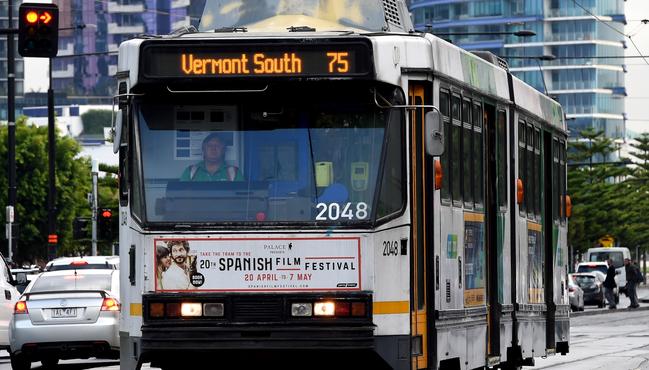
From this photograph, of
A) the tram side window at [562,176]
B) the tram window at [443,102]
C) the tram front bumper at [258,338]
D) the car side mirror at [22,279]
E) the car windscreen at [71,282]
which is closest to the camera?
the tram front bumper at [258,338]

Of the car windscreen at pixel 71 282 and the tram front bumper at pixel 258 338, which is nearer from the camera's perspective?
the tram front bumper at pixel 258 338

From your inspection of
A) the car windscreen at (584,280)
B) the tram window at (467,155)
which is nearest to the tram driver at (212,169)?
the tram window at (467,155)

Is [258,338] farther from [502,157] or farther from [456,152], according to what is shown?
[502,157]

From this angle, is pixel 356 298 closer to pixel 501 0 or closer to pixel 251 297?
pixel 251 297

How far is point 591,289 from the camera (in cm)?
6375

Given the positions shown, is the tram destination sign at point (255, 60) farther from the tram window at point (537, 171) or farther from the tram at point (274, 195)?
the tram window at point (537, 171)

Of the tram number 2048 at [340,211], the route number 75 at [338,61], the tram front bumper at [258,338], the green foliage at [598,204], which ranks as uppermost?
the green foliage at [598,204]

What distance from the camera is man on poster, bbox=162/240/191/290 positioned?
12883 millimetres

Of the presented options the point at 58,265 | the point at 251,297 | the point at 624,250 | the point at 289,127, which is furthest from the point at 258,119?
the point at 624,250

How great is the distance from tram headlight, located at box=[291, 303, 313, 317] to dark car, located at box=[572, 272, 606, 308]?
168 feet

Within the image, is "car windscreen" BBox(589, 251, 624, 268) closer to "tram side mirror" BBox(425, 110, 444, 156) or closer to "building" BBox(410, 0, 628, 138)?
"tram side mirror" BBox(425, 110, 444, 156)

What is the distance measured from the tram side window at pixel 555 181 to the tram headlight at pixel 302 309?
7949mm

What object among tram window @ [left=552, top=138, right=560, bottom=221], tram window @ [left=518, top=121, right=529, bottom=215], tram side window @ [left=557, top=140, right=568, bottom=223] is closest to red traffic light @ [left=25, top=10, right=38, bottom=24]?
tram side window @ [left=557, top=140, right=568, bottom=223]

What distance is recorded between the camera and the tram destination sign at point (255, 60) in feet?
42.4
